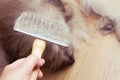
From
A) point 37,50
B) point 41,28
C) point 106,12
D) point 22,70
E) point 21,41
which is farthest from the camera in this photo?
→ point 106,12

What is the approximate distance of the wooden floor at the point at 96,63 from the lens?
1069 mm

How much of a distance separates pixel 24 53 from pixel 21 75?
0.46 meters

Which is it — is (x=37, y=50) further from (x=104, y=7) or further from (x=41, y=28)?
(x=104, y=7)

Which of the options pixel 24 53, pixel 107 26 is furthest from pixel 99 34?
pixel 24 53

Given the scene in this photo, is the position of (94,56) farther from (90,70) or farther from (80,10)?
(80,10)

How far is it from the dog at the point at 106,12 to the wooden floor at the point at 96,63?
4cm

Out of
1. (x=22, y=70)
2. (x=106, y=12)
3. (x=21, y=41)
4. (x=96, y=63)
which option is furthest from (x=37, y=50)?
(x=106, y=12)

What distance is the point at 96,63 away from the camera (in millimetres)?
1103

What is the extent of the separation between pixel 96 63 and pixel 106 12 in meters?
0.29


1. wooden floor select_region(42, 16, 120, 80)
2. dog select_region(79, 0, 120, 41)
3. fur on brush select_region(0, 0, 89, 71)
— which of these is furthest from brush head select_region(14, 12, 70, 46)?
dog select_region(79, 0, 120, 41)

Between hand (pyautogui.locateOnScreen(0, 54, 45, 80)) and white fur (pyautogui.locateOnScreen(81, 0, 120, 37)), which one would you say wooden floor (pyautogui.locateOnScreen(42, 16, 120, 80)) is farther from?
hand (pyautogui.locateOnScreen(0, 54, 45, 80))

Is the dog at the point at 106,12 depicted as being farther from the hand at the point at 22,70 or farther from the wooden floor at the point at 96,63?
the hand at the point at 22,70

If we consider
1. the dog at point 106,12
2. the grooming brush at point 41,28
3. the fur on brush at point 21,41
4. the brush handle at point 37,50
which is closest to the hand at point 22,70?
the brush handle at point 37,50

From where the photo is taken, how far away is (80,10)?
1279 mm
